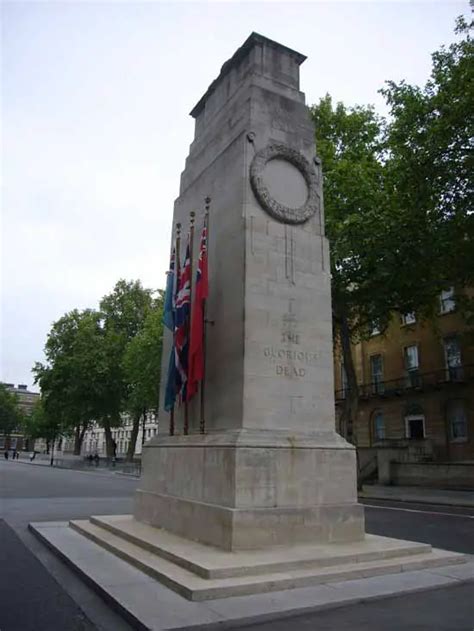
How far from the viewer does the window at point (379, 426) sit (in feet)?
122

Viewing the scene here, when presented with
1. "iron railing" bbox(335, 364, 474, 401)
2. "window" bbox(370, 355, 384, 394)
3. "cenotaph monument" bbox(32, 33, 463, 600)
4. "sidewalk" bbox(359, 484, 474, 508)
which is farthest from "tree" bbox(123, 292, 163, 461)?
"cenotaph monument" bbox(32, 33, 463, 600)

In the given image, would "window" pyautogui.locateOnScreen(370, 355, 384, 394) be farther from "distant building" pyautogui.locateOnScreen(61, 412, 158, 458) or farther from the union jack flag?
"distant building" pyautogui.locateOnScreen(61, 412, 158, 458)

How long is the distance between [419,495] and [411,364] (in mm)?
14614

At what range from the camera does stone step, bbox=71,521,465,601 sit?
5.76m

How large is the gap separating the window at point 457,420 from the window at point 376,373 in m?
5.70

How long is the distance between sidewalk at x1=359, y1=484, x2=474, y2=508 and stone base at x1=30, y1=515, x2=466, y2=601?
42.1ft

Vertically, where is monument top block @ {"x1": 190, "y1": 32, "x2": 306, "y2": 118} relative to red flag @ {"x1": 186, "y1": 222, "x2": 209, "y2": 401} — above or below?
above

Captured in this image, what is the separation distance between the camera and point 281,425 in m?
8.48

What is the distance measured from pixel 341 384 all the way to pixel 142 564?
118ft

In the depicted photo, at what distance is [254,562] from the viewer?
21.4 feet

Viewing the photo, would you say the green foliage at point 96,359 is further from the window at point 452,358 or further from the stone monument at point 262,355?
the stone monument at point 262,355

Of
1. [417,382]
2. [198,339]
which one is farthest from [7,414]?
[198,339]

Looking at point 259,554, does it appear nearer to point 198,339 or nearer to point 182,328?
point 198,339

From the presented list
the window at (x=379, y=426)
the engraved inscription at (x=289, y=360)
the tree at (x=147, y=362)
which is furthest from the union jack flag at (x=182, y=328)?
the tree at (x=147, y=362)
